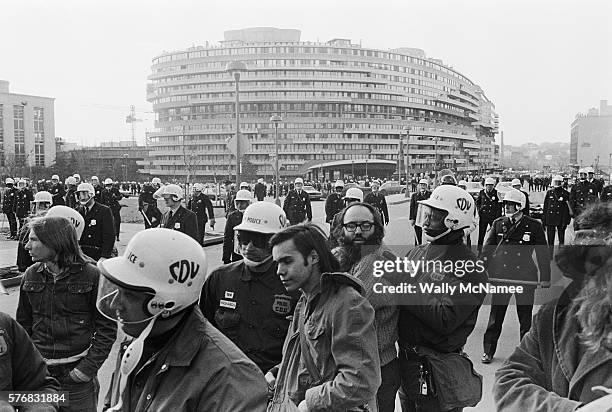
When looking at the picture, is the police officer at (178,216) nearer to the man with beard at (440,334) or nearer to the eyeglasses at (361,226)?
the eyeglasses at (361,226)

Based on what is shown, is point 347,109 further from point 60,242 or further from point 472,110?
point 60,242

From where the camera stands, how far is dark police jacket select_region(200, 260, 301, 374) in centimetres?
307

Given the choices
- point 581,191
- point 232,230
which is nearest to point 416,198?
point 581,191

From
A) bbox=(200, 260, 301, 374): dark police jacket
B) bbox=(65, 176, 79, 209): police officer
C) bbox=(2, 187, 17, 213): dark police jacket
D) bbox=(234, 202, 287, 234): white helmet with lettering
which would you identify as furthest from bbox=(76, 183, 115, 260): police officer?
bbox=(2, 187, 17, 213): dark police jacket

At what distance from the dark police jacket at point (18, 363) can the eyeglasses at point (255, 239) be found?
1286mm

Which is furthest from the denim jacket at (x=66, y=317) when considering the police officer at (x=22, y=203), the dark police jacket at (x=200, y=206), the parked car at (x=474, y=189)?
the parked car at (x=474, y=189)

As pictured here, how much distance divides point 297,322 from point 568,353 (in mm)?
1169

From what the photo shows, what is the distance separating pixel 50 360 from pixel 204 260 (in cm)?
172

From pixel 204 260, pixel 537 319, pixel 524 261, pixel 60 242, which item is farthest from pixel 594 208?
pixel 524 261

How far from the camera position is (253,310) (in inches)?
122

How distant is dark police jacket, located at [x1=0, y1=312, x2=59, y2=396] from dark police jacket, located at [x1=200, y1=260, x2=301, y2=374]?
0.96 m

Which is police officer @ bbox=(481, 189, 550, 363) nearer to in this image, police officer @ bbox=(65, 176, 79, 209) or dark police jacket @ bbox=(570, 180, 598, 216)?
dark police jacket @ bbox=(570, 180, 598, 216)

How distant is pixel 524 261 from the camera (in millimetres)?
6336

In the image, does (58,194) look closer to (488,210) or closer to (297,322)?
(488,210)
